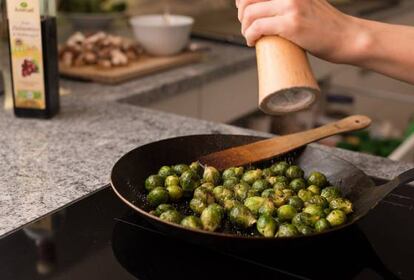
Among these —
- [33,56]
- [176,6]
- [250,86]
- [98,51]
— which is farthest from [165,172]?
[176,6]

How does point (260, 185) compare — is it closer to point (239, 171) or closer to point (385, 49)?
point (239, 171)

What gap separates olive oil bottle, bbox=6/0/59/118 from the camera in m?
1.32

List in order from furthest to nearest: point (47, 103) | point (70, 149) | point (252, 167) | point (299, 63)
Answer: point (47, 103), point (70, 149), point (252, 167), point (299, 63)

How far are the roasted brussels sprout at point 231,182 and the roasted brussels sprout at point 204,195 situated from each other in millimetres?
45

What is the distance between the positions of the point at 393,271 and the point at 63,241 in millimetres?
478

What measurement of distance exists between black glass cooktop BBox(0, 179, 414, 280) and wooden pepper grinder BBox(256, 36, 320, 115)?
20 cm

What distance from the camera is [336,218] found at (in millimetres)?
876

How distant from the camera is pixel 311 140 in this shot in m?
1.12

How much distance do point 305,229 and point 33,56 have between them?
2.58ft

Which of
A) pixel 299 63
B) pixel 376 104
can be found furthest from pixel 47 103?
pixel 376 104

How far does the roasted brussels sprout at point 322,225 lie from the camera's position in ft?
2.78

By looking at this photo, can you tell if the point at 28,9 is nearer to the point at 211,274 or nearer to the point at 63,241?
the point at 63,241

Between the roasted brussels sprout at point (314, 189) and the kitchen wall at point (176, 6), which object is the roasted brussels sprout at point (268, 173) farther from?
the kitchen wall at point (176, 6)

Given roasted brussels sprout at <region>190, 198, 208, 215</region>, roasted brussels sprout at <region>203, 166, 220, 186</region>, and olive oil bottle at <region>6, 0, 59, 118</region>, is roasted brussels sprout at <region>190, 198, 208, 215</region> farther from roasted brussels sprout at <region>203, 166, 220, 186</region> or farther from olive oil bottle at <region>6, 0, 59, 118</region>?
olive oil bottle at <region>6, 0, 59, 118</region>
